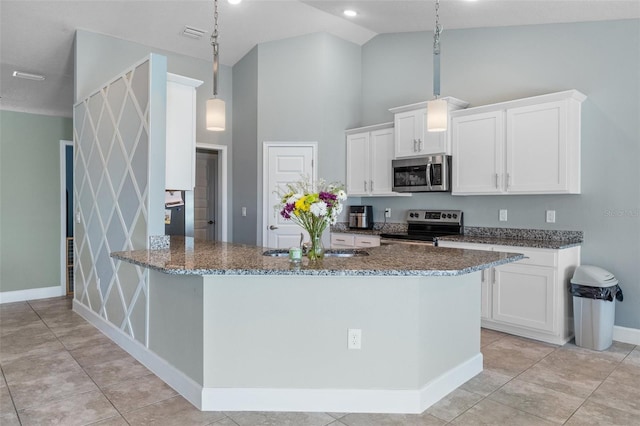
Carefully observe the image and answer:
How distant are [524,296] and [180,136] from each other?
10.8 feet

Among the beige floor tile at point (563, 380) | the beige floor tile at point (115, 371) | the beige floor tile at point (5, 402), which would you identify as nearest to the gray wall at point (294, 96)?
the beige floor tile at point (115, 371)

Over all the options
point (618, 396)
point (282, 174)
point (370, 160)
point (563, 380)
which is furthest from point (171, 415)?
point (370, 160)

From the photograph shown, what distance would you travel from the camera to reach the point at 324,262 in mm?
2447

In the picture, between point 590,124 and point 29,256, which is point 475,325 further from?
point 29,256

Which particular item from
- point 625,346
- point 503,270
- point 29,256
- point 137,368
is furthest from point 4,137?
point 625,346

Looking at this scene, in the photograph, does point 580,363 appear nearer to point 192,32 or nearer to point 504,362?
point 504,362

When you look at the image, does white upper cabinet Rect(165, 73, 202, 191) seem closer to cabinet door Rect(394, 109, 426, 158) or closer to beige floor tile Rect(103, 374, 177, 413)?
beige floor tile Rect(103, 374, 177, 413)

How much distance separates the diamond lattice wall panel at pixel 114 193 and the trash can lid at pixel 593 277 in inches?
137

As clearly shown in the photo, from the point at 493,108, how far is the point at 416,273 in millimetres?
2720

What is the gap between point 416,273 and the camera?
6.93 ft

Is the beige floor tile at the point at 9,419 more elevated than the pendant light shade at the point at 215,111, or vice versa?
the pendant light shade at the point at 215,111

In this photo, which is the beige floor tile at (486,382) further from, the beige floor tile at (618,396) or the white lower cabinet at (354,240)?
the white lower cabinet at (354,240)

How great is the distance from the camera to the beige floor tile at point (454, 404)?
2373 mm

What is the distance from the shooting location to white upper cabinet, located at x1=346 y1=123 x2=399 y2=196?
5207 mm
